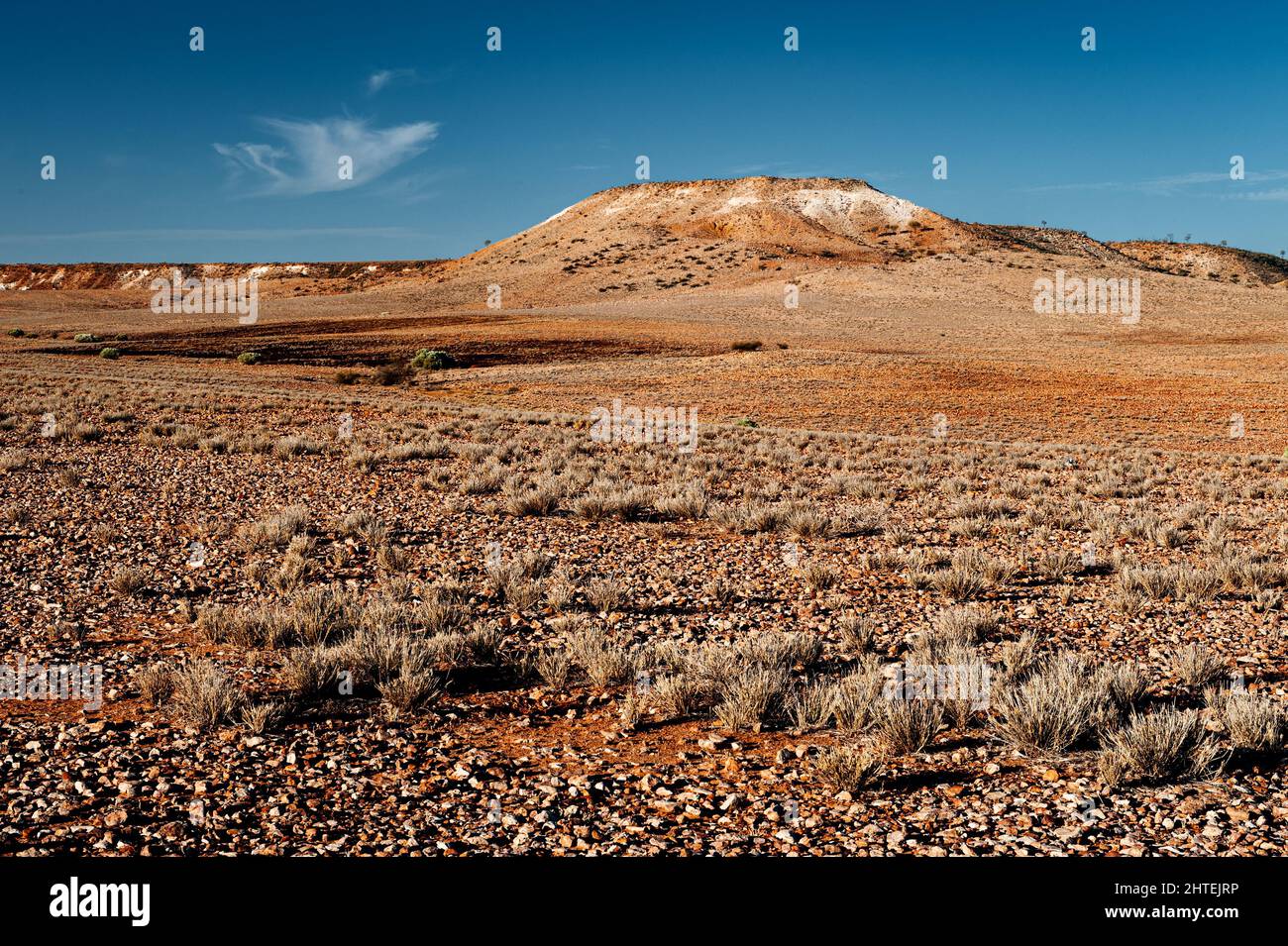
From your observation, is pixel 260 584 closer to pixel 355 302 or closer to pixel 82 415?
pixel 82 415

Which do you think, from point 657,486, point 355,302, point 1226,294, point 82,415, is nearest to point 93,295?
point 355,302

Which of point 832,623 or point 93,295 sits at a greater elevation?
Answer: point 93,295

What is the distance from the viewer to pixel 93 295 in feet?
335

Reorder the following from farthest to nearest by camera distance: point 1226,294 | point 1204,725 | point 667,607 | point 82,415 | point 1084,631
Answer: point 1226,294, point 82,415, point 667,607, point 1084,631, point 1204,725

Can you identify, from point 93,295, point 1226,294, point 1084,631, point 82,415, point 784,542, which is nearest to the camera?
point 1084,631

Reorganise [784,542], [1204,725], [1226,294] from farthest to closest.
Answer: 1. [1226,294]
2. [784,542]
3. [1204,725]

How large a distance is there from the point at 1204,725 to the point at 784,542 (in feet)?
20.5

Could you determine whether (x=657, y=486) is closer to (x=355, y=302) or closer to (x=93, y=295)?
(x=355, y=302)

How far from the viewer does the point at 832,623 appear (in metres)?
7.73
